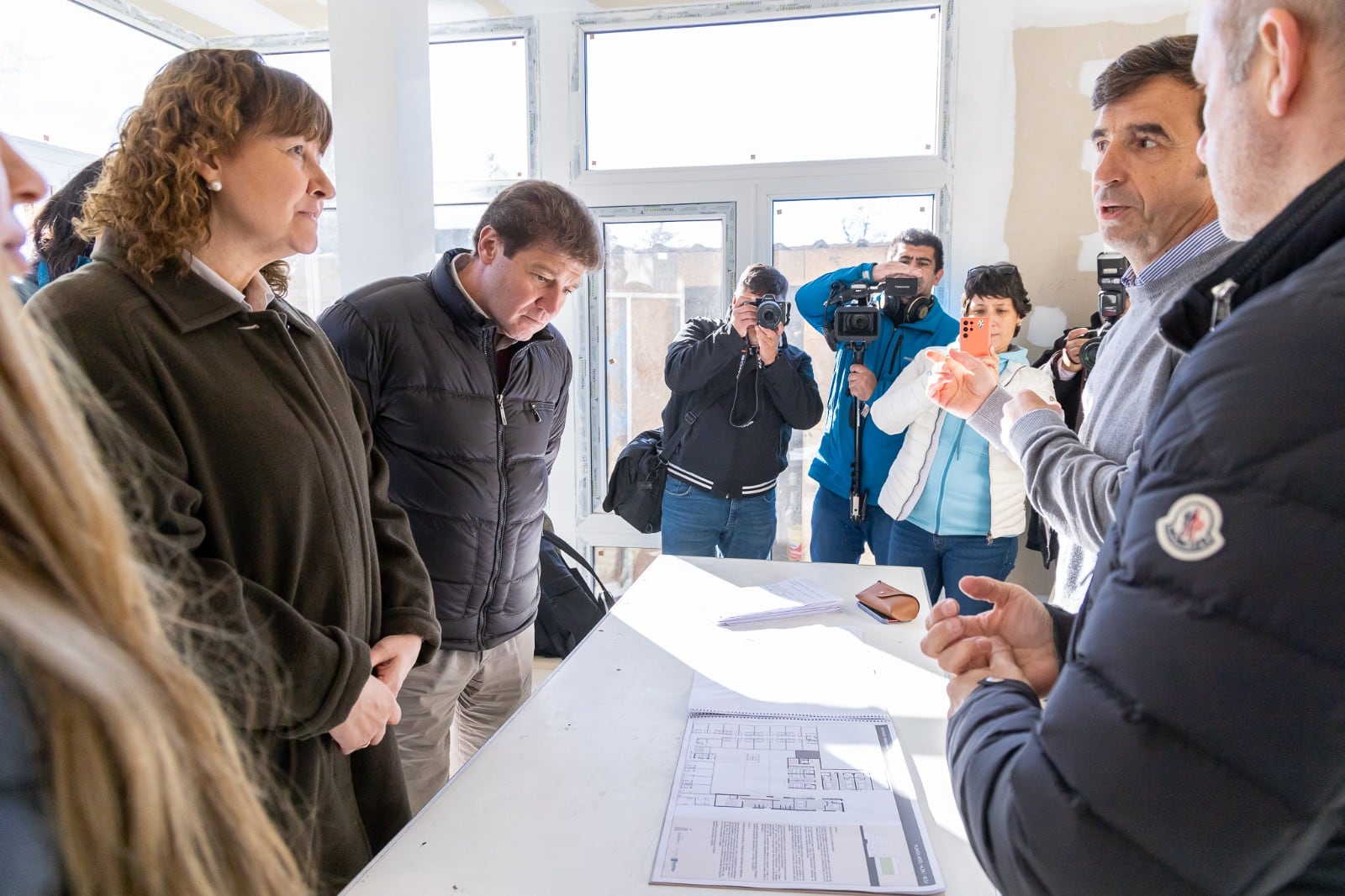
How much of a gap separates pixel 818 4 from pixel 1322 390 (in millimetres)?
3468

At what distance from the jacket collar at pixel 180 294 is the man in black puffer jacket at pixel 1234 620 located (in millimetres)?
1046

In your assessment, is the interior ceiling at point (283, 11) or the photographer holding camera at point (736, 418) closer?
the photographer holding camera at point (736, 418)

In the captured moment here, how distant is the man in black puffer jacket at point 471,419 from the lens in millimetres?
1648

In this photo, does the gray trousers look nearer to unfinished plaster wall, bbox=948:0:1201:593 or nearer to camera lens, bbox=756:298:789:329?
camera lens, bbox=756:298:789:329

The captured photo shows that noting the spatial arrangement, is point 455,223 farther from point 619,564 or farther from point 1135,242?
point 1135,242

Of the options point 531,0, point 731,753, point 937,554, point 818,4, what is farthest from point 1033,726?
point 531,0

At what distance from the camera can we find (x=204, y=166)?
1108 mm

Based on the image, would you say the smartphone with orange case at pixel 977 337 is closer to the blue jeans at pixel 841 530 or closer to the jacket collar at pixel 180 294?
the blue jeans at pixel 841 530

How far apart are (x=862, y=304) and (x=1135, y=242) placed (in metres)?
1.55

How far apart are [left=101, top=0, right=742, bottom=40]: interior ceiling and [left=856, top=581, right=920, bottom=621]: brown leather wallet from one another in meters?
2.85

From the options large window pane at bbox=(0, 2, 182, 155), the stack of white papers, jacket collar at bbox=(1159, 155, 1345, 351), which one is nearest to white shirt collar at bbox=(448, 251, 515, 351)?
the stack of white papers

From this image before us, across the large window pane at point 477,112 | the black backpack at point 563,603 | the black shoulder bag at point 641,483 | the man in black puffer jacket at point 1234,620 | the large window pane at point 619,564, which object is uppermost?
the large window pane at point 477,112

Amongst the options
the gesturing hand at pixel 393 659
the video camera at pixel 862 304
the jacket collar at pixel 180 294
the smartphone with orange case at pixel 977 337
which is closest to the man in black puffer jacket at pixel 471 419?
the gesturing hand at pixel 393 659

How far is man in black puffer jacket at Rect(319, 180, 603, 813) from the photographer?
1.65 m
